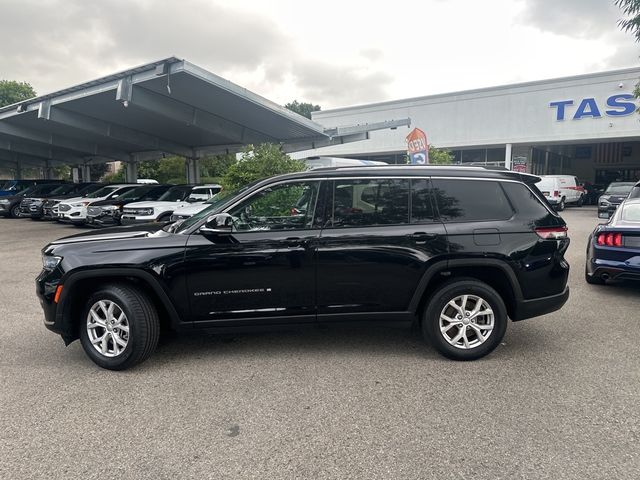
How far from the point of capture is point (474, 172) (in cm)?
427

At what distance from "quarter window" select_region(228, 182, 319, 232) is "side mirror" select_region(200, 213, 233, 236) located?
11cm

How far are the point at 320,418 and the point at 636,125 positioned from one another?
27756 millimetres

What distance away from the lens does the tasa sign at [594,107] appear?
23.9 metres

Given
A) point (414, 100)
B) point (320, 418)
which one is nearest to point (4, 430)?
point (320, 418)

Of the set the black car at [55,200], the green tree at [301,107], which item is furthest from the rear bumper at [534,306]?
the green tree at [301,107]

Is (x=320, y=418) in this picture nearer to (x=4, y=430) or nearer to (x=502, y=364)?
(x=502, y=364)

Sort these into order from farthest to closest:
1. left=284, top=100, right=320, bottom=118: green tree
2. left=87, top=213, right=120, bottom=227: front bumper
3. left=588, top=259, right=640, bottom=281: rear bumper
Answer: left=284, top=100, right=320, bottom=118: green tree < left=87, top=213, right=120, bottom=227: front bumper < left=588, top=259, right=640, bottom=281: rear bumper

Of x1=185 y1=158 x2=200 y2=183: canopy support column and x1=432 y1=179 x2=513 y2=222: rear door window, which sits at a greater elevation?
x1=185 y1=158 x2=200 y2=183: canopy support column

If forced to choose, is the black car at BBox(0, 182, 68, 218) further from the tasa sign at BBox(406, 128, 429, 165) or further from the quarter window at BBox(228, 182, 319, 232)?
the quarter window at BBox(228, 182, 319, 232)

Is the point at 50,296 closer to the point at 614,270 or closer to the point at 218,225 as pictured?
the point at 218,225

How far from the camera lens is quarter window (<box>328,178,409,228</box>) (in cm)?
409

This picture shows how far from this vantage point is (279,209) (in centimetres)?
418

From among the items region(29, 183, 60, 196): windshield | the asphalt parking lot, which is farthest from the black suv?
region(29, 183, 60, 196): windshield

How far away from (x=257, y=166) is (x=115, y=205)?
5.93 metres
